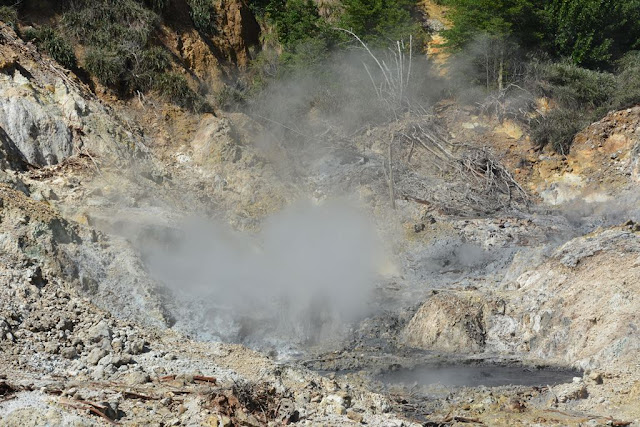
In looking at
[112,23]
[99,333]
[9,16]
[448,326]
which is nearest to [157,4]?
[112,23]

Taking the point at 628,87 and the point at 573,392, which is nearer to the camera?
the point at 573,392

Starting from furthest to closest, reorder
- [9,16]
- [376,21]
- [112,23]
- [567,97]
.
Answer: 1. [376,21]
2. [567,97]
3. [112,23]
4. [9,16]

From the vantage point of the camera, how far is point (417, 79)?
78.2 ft

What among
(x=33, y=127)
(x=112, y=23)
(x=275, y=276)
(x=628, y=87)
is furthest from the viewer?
(x=628, y=87)

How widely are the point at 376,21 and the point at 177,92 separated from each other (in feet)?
25.4

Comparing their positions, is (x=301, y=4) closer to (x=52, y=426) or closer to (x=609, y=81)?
(x=609, y=81)

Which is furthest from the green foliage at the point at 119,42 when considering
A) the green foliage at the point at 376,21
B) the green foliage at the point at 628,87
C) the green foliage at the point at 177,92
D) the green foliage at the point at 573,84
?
the green foliage at the point at 628,87

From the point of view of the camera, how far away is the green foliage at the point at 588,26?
23.2 meters

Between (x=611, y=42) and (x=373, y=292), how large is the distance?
13.7 meters

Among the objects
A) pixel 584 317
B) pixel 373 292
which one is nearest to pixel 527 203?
pixel 373 292

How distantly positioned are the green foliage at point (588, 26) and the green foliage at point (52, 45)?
13819 mm

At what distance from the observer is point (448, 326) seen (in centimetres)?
1248

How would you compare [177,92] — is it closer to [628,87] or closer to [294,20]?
[294,20]

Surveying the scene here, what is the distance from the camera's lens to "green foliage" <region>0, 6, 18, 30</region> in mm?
17858
